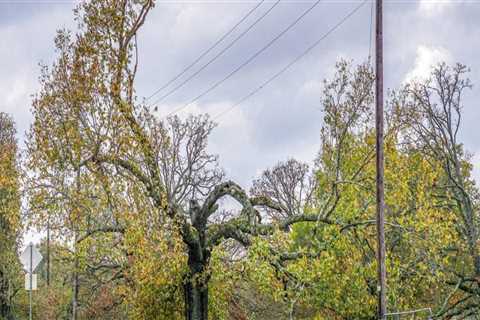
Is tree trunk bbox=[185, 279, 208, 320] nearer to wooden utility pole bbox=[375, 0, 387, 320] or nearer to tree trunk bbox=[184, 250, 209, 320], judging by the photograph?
tree trunk bbox=[184, 250, 209, 320]

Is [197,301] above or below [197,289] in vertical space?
below

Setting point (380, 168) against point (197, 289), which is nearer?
point (380, 168)

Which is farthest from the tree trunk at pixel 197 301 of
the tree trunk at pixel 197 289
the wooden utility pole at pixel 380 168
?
the wooden utility pole at pixel 380 168

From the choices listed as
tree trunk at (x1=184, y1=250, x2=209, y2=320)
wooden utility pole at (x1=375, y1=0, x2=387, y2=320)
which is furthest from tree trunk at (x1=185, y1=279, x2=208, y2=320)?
wooden utility pole at (x1=375, y1=0, x2=387, y2=320)

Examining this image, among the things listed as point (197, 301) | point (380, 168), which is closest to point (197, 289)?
point (197, 301)

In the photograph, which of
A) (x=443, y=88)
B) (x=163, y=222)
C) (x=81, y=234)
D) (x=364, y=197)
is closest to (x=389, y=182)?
(x=364, y=197)

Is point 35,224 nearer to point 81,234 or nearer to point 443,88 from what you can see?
point 81,234

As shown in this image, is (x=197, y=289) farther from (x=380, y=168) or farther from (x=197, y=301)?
(x=380, y=168)

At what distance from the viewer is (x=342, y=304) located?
20156mm

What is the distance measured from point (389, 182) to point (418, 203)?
0.97m

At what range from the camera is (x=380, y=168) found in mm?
16172

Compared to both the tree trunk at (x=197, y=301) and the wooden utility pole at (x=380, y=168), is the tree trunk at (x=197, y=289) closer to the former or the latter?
the tree trunk at (x=197, y=301)

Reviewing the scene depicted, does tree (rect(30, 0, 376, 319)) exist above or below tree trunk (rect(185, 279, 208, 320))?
above

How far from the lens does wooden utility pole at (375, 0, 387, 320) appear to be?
15.8 metres
